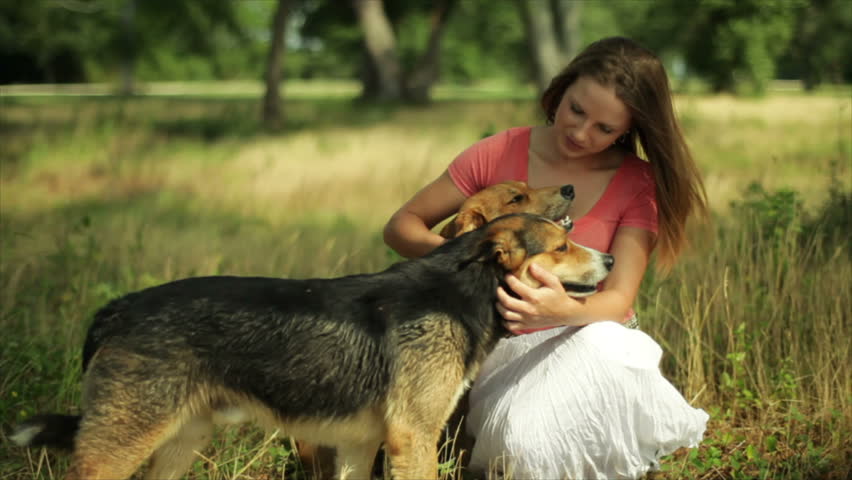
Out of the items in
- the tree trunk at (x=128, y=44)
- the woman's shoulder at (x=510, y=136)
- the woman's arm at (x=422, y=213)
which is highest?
the woman's shoulder at (x=510, y=136)

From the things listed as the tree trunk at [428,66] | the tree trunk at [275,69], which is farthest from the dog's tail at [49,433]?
the tree trunk at [428,66]

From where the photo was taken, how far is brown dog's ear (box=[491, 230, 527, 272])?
3758 millimetres

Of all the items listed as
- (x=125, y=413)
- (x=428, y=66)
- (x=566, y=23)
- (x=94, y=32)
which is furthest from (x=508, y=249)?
(x=94, y=32)

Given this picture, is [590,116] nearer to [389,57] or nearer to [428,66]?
[389,57]

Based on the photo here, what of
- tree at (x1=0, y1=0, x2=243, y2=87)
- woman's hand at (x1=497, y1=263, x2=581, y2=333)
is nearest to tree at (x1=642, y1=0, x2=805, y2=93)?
tree at (x1=0, y1=0, x2=243, y2=87)

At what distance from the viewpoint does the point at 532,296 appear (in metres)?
3.76

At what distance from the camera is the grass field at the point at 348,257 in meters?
4.70

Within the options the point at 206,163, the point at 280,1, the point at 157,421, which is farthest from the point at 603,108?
the point at 280,1

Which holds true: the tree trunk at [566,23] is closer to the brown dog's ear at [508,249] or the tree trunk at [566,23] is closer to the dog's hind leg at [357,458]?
the brown dog's ear at [508,249]

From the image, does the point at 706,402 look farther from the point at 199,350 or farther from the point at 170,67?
the point at 170,67

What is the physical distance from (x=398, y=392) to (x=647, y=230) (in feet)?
5.51

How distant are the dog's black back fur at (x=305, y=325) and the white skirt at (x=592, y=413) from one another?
1.47 feet

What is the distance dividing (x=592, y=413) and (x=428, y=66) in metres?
29.8

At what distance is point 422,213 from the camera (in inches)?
188
